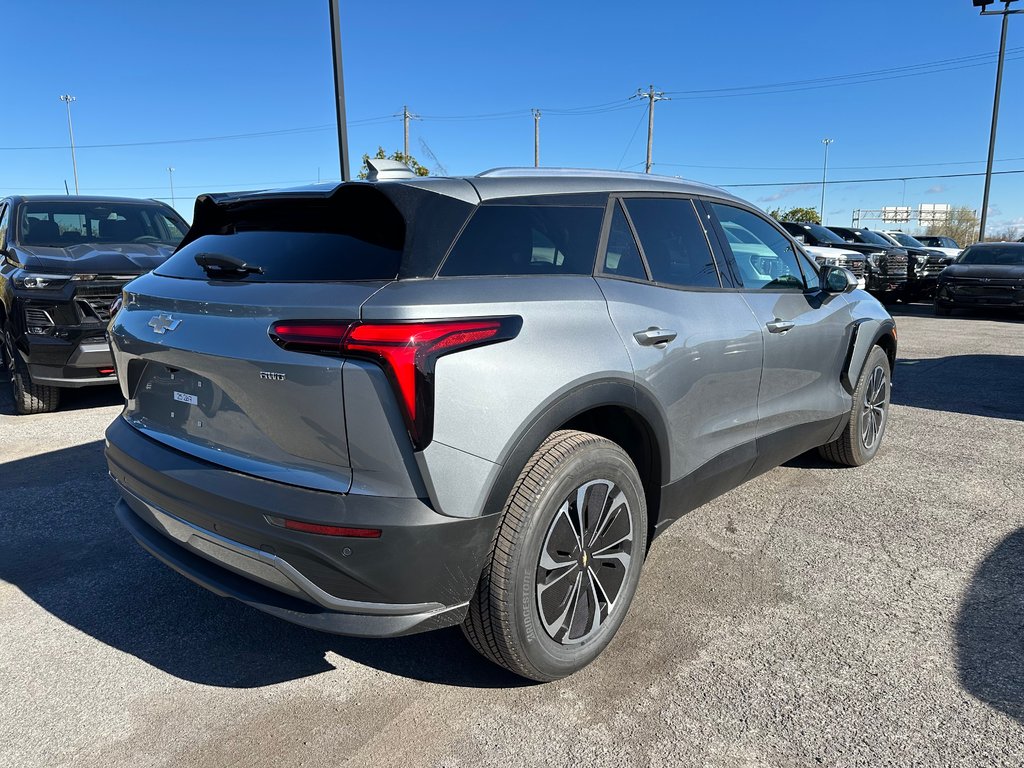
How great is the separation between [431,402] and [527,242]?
2.65 feet

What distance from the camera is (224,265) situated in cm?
250

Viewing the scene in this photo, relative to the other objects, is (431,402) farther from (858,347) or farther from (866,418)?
(866,418)

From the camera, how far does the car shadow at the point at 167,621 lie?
8.85 feet

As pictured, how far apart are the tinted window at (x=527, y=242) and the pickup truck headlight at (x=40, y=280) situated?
4997mm

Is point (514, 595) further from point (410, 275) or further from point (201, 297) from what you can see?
point (201, 297)

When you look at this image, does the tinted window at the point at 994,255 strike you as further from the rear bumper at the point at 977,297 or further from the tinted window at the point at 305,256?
the tinted window at the point at 305,256

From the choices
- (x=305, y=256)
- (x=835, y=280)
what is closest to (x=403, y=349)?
(x=305, y=256)

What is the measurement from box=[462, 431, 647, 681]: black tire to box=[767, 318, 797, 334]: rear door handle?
125cm

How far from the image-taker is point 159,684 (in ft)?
8.55

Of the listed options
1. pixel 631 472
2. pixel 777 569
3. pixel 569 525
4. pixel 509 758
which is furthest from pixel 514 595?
pixel 777 569

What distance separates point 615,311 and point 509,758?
4.95 feet

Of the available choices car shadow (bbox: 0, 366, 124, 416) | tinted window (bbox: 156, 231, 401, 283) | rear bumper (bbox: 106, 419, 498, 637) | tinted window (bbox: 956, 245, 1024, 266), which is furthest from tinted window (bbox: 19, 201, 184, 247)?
tinted window (bbox: 956, 245, 1024, 266)

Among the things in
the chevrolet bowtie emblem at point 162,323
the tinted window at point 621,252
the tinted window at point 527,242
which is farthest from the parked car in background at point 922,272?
the chevrolet bowtie emblem at point 162,323

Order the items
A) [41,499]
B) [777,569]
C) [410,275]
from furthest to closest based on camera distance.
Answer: [41,499] < [777,569] < [410,275]
